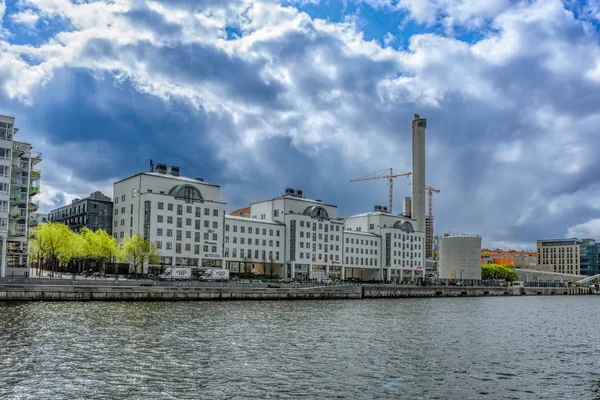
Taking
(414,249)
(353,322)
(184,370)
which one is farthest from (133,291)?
(414,249)

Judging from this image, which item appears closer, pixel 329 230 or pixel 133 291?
pixel 133 291

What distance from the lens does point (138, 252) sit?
11994 cm

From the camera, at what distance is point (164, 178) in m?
134

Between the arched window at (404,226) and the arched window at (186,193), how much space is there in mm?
78904

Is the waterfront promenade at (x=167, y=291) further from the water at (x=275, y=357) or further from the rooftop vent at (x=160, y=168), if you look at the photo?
the rooftop vent at (x=160, y=168)

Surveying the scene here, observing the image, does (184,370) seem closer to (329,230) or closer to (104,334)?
(104,334)

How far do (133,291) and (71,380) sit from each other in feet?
172

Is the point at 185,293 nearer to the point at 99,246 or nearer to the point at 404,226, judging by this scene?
the point at 99,246

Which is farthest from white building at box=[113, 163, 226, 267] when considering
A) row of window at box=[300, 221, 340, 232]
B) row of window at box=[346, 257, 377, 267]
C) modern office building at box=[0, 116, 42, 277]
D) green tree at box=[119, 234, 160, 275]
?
row of window at box=[346, 257, 377, 267]

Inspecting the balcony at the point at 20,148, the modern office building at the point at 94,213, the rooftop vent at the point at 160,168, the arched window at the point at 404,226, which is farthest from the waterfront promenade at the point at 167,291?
A: the arched window at the point at 404,226

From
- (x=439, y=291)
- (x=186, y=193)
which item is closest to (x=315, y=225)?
(x=439, y=291)

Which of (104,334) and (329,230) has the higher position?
(329,230)

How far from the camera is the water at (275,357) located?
2958 centimetres

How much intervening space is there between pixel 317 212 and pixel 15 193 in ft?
274
